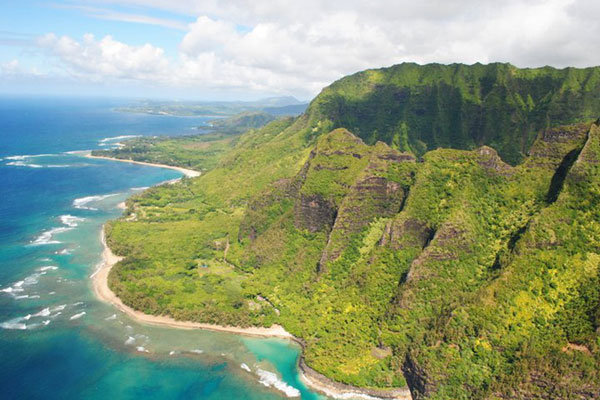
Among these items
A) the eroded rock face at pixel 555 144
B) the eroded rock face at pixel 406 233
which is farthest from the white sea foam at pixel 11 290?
the eroded rock face at pixel 555 144

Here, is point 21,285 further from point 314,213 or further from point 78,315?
point 314,213

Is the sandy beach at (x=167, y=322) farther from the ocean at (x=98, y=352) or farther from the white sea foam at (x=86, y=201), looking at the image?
the white sea foam at (x=86, y=201)

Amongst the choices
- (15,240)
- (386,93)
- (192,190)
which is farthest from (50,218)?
(386,93)

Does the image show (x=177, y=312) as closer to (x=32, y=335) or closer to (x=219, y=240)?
(x=32, y=335)

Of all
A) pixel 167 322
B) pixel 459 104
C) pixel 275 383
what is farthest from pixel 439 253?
pixel 459 104

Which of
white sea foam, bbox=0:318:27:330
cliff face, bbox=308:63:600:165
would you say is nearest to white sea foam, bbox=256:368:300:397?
white sea foam, bbox=0:318:27:330

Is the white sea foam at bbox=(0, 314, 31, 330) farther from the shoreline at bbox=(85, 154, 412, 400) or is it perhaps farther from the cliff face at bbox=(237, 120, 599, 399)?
→ the cliff face at bbox=(237, 120, 599, 399)
